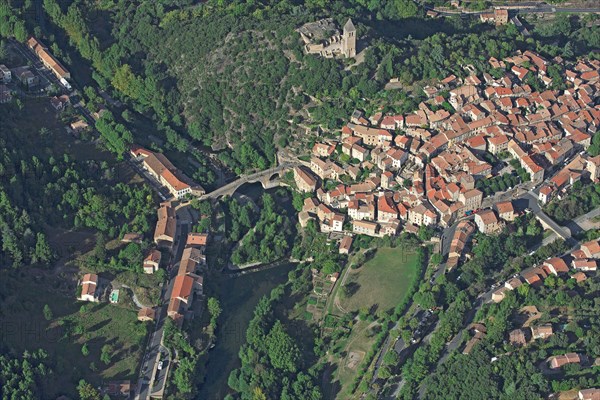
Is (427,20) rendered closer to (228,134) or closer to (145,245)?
(228,134)

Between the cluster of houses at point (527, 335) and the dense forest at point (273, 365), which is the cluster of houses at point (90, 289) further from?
the cluster of houses at point (527, 335)

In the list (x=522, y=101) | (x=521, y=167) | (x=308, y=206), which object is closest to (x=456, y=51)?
(x=522, y=101)

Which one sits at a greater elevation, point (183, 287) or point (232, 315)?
point (183, 287)

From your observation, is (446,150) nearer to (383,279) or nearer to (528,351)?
(383,279)

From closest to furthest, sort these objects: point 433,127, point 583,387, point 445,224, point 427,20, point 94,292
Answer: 1. point 583,387
2. point 94,292
3. point 445,224
4. point 433,127
5. point 427,20

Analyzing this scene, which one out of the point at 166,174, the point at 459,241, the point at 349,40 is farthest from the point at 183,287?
the point at 349,40

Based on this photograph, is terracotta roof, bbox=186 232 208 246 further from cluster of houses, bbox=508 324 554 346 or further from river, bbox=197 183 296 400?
cluster of houses, bbox=508 324 554 346
